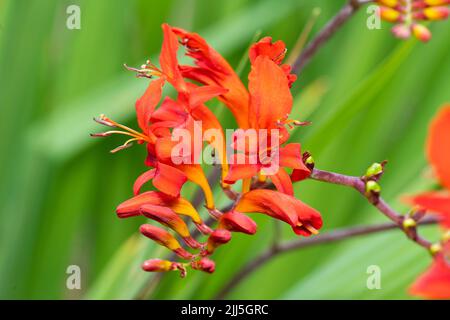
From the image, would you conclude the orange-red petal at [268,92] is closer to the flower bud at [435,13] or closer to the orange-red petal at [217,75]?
the orange-red petal at [217,75]

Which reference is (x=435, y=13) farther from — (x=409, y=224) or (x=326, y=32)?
(x=409, y=224)

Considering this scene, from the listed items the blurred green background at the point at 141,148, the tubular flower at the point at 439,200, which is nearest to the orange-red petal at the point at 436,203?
the tubular flower at the point at 439,200

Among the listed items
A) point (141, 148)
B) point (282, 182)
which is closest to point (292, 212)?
point (282, 182)

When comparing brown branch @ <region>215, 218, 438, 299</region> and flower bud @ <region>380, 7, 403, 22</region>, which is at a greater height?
flower bud @ <region>380, 7, 403, 22</region>

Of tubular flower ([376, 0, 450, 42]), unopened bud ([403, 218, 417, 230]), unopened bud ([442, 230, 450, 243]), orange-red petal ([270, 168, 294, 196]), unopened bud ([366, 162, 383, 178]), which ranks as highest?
tubular flower ([376, 0, 450, 42])

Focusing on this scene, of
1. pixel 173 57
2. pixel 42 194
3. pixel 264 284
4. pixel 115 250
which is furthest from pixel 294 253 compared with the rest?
pixel 173 57

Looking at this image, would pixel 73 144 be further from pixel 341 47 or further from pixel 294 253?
pixel 341 47

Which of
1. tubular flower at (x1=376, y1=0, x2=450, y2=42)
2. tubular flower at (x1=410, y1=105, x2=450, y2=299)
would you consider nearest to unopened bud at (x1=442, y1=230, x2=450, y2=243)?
tubular flower at (x1=410, y1=105, x2=450, y2=299)

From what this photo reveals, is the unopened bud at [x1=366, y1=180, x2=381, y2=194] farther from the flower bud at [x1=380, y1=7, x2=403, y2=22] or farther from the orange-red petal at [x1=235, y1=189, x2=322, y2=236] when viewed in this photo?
the flower bud at [x1=380, y1=7, x2=403, y2=22]
